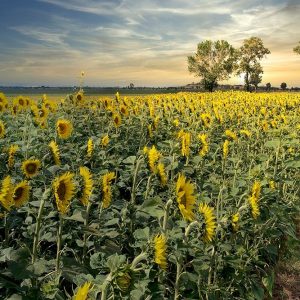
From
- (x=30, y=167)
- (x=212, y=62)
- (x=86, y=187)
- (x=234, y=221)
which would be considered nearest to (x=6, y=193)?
(x=86, y=187)

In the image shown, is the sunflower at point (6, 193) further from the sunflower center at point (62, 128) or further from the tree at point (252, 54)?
the tree at point (252, 54)

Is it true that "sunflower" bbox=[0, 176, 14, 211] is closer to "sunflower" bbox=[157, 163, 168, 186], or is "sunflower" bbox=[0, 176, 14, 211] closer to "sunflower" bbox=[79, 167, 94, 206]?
"sunflower" bbox=[79, 167, 94, 206]

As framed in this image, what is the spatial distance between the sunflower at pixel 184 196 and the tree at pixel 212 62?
63.5 meters

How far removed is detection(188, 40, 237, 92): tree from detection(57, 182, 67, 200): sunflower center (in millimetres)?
63747

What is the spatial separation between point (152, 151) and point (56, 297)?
1.81 m

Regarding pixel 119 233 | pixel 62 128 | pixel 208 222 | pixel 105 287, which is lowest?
pixel 119 233

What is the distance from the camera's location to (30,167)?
3.48m

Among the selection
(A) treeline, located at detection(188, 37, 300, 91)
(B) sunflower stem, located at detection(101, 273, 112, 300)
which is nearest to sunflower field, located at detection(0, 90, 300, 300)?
(B) sunflower stem, located at detection(101, 273, 112, 300)

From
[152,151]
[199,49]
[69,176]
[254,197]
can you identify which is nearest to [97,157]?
[152,151]

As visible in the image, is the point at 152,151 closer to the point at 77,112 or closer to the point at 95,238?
the point at 95,238

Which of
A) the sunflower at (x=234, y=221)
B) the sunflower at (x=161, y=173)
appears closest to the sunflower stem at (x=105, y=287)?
the sunflower at (x=161, y=173)

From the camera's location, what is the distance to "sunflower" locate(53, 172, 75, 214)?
2.58m

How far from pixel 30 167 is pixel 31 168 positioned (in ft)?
0.04

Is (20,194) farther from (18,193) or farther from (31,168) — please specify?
(31,168)
